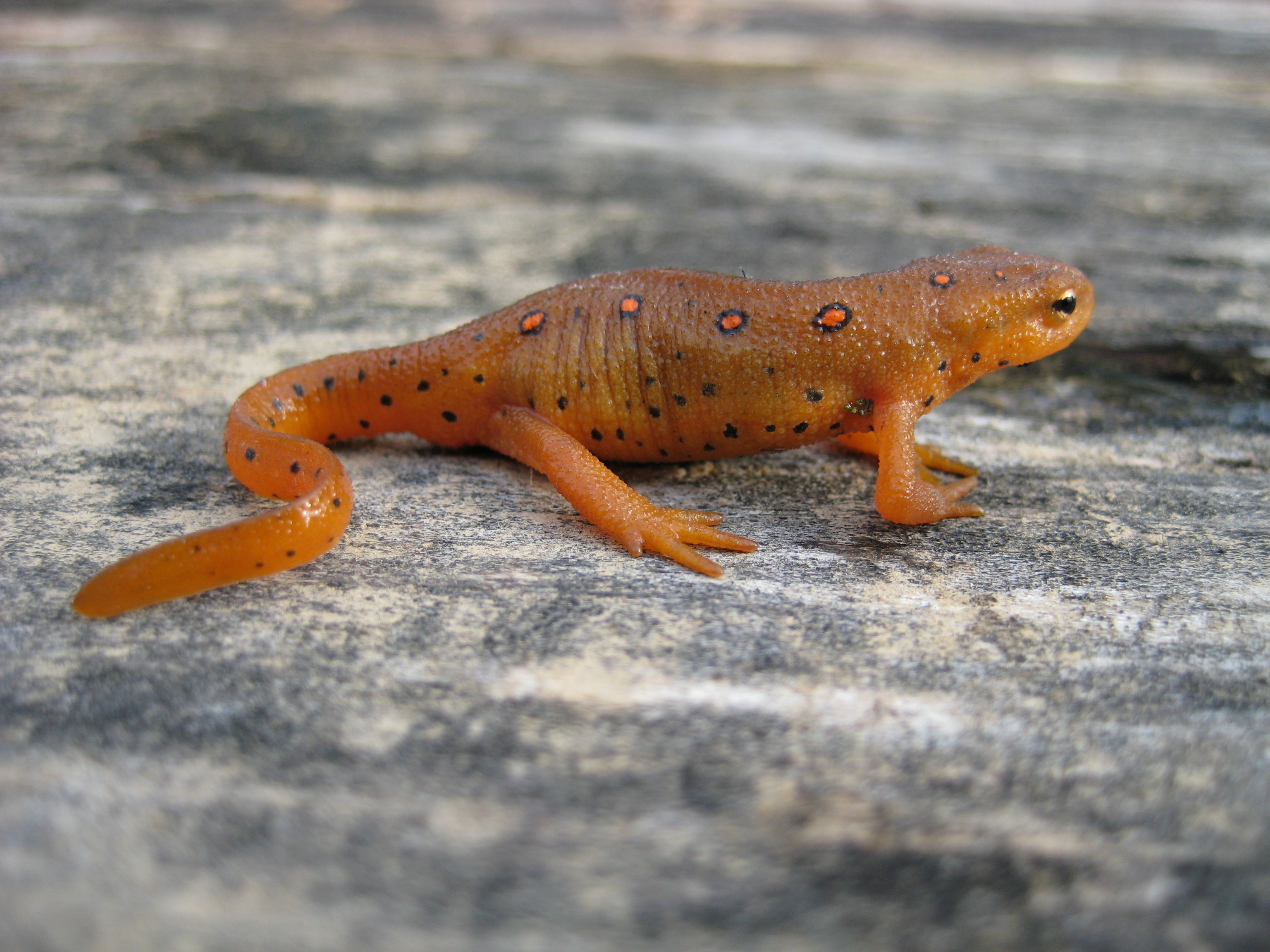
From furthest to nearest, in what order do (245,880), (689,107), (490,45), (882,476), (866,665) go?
(490,45)
(689,107)
(882,476)
(866,665)
(245,880)

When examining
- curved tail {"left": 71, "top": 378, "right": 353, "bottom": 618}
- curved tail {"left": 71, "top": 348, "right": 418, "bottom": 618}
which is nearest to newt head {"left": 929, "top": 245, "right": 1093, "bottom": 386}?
curved tail {"left": 71, "top": 348, "right": 418, "bottom": 618}

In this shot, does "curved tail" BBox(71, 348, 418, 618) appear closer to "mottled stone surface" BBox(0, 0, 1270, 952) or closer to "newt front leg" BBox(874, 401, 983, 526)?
"mottled stone surface" BBox(0, 0, 1270, 952)

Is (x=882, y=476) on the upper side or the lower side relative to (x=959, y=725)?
upper

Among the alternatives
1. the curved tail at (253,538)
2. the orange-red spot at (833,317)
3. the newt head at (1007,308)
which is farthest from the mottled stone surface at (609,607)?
the orange-red spot at (833,317)

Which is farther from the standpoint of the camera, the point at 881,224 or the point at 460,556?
the point at 881,224

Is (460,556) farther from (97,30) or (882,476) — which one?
(97,30)

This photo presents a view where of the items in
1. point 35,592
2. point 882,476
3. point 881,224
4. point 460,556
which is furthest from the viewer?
point 881,224

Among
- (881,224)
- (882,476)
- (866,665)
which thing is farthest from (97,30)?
(866,665)
